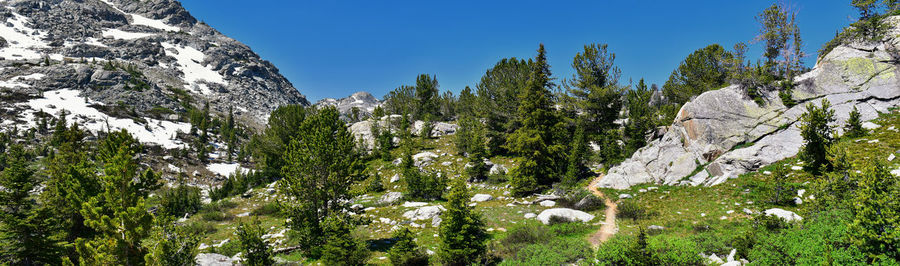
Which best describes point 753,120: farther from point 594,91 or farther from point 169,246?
point 169,246

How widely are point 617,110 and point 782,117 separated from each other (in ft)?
54.1

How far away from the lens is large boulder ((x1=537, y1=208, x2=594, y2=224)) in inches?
758

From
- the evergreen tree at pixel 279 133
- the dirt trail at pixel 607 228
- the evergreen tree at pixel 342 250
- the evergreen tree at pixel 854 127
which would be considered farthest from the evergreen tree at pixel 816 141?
the evergreen tree at pixel 279 133

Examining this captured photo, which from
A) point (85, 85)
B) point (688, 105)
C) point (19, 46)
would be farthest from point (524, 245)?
point (19, 46)

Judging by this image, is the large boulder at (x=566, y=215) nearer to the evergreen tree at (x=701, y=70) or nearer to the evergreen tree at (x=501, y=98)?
the evergreen tree at (x=501, y=98)

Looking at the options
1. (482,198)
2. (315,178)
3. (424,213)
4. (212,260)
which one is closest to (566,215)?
(482,198)

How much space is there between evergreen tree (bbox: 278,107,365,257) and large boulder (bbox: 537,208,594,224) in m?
11.4

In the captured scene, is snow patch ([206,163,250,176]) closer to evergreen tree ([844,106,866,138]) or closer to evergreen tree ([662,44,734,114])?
evergreen tree ([662,44,734,114])

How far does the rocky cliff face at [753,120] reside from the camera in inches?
853

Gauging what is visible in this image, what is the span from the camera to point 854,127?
19875mm

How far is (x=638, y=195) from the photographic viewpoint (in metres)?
22.9

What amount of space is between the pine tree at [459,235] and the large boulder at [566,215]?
7.13 meters

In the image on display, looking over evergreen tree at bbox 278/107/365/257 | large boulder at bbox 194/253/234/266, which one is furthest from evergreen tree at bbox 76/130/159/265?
evergreen tree at bbox 278/107/365/257

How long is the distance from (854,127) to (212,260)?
36.6 meters
